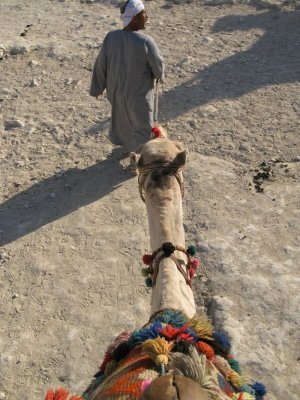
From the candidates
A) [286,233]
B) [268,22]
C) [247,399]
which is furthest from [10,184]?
[268,22]

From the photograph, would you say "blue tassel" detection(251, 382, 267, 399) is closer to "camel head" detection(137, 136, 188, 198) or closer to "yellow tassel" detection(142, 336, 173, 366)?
"yellow tassel" detection(142, 336, 173, 366)

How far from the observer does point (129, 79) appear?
5.21 m

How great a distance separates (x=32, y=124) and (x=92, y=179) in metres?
1.24

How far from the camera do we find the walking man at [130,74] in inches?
197

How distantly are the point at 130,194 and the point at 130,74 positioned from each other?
1.21 meters

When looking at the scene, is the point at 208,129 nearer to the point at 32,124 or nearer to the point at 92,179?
the point at 92,179

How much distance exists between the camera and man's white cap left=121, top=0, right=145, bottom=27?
481 centimetres

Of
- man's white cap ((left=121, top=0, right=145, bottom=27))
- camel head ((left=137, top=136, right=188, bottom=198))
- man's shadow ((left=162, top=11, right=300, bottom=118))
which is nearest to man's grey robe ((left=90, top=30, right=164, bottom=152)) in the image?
man's white cap ((left=121, top=0, right=145, bottom=27))

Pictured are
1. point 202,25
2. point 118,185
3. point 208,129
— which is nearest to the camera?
point 118,185

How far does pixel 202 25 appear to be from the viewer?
8.34 metres

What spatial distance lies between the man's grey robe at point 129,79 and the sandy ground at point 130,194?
0.49m

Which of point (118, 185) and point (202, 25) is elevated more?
point (202, 25)

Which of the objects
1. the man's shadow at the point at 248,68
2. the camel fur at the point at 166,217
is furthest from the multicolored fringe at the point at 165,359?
the man's shadow at the point at 248,68

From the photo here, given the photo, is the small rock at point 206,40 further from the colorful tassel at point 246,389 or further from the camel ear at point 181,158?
the colorful tassel at point 246,389
